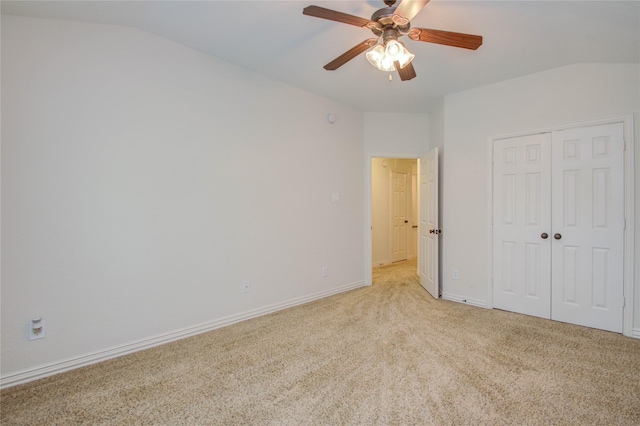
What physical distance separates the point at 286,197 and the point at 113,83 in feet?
6.35

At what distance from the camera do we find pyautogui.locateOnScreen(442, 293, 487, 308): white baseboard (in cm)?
358

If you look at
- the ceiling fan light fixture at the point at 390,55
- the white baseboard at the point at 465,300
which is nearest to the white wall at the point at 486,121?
the white baseboard at the point at 465,300

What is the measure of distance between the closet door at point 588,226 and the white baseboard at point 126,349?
2.93 meters

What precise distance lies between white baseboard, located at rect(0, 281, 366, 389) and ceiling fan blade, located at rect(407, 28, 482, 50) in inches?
116

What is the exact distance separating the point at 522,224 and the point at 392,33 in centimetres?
267

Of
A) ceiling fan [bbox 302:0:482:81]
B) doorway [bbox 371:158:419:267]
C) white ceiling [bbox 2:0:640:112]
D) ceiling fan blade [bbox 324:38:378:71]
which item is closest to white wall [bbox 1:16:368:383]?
white ceiling [bbox 2:0:640:112]

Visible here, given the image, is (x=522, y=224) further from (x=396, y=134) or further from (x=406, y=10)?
(x=406, y=10)

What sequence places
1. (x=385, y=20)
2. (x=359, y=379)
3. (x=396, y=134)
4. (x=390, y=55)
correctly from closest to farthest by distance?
(x=385, y=20) < (x=390, y=55) < (x=359, y=379) < (x=396, y=134)

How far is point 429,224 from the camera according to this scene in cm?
416

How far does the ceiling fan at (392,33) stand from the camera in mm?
1700

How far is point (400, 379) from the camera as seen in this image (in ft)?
6.75

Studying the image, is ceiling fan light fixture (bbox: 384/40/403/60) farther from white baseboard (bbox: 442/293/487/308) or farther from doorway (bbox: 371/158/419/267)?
doorway (bbox: 371/158/419/267)

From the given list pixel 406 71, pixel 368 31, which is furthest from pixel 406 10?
pixel 368 31

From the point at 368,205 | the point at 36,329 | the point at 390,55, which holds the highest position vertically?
the point at 390,55
